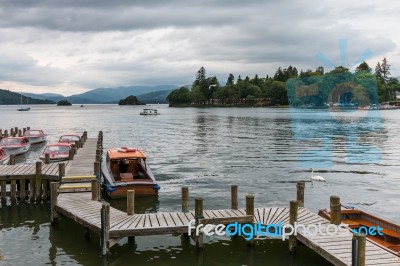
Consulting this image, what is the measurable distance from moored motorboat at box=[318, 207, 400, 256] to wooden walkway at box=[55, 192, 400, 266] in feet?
5.57

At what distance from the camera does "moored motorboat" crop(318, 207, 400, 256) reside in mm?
17250

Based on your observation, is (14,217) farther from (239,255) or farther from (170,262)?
(239,255)

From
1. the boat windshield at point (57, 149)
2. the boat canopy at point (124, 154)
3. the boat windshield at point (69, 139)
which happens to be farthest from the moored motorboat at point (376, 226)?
the boat windshield at point (69, 139)

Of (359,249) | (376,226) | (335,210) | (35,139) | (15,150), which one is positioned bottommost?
(376,226)

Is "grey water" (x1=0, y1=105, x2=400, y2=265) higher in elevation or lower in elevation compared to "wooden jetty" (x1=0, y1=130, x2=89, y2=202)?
lower

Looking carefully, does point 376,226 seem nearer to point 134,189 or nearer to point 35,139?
point 134,189

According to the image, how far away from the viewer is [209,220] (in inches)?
683

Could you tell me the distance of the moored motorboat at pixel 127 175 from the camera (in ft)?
84.9

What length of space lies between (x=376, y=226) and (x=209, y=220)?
292 inches

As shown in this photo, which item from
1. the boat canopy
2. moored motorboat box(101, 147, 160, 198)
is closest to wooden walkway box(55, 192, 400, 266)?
moored motorboat box(101, 147, 160, 198)

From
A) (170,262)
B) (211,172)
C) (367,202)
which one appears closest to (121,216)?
(170,262)

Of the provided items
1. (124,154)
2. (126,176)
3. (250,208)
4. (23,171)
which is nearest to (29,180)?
(23,171)

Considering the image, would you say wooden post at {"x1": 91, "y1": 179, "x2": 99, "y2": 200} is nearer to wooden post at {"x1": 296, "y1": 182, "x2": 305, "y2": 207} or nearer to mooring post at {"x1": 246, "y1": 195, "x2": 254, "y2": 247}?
mooring post at {"x1": 246, "y1": 195, "x2": 254, "y2": 247}

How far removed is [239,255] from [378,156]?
34117mm
